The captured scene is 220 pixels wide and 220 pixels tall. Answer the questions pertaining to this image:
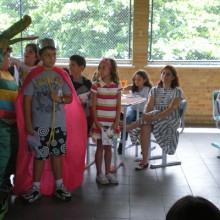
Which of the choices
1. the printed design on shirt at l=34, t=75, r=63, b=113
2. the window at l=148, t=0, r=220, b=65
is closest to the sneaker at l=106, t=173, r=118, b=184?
the printed design on shirt at l=34, t=75, r=63, b=113

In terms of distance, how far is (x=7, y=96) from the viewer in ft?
10.4

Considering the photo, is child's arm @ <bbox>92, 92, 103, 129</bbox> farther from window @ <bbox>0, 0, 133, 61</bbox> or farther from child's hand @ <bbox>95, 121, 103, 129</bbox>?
window @ <bbox>0, 0, 133, 61</bbox>

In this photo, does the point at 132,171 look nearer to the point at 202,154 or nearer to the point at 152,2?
the point at 202,154

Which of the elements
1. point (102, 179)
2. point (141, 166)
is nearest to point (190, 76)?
point (141, 166)

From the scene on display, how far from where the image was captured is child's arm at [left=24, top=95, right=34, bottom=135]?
10.5 feet

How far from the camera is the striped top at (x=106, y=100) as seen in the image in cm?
377

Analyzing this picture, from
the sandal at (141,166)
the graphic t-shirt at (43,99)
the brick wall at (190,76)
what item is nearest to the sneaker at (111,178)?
the sandal at (141,166)

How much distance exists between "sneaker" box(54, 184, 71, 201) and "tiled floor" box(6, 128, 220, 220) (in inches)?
1.9

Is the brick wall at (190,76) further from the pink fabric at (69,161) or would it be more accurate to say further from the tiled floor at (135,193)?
the pink fabric at (69,161)

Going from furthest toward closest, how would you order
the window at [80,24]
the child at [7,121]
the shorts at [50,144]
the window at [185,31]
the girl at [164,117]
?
the window at [80,24] → the window at [185,31] → the girl at [164,117] → the shorts at [50,144] → the child at [7,121]

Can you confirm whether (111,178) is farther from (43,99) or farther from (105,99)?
(43,99)

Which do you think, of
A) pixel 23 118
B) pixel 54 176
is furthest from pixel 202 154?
pixel 23 118

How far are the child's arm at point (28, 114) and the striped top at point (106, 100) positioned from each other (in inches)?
29.7

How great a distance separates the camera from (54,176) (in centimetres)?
352
